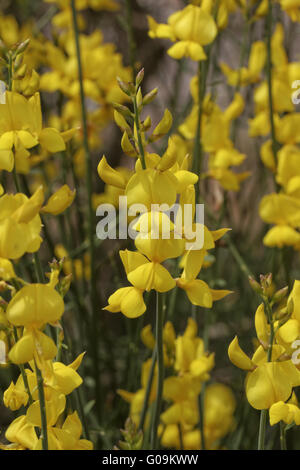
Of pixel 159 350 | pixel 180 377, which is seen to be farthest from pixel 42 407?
pixel 180 377

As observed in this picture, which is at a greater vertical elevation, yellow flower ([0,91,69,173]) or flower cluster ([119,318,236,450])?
yellow flower ([0,91,69,173])

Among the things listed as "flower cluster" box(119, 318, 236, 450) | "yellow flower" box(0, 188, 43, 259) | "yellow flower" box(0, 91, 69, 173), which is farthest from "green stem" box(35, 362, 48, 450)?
"flower cluster" box(119, 318, 236, 450)

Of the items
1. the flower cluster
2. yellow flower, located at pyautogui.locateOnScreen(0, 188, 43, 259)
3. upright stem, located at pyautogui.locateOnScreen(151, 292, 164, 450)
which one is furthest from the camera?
the flower cluster

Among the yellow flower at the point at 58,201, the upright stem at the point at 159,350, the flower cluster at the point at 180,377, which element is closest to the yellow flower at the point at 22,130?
the yellow flower at the point at 58,201

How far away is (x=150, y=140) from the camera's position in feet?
2.25

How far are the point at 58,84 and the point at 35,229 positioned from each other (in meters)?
0.97

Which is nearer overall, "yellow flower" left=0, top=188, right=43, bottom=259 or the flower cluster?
"yellow flower" left=0, top=188, right=43, bottom=259

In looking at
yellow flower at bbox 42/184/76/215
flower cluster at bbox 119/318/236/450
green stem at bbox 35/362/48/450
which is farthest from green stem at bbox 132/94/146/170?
flower cluster at bbox 119/318/236/450

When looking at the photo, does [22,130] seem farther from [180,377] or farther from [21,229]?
[180,377]

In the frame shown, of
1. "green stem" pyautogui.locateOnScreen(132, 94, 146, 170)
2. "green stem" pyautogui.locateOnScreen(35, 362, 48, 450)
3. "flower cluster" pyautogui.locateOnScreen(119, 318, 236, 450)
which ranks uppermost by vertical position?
"green stem" pyautogui.locateOnScreen(132, 94, 146, 170)

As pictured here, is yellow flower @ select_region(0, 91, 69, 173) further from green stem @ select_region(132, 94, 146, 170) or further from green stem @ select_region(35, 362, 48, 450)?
green stem @ select_region(35, 362, 48, 450)

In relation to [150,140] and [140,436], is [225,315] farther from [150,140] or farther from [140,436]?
[150,140]

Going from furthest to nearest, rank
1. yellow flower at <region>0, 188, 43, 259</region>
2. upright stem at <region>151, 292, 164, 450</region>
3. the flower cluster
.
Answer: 1. the flower cluster
2. upright stem at <region>151, 292, 164, 450</region>
3. yellow flower at <region>0, 188, 43, 259</region>

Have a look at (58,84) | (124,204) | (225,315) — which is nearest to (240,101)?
(58,84)
